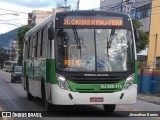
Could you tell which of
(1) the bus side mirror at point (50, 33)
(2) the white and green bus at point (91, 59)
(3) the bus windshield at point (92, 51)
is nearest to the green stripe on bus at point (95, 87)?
(2) the white and green bus at point (91, 59)

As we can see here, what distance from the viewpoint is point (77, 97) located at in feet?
44.7

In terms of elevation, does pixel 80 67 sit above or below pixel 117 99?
above

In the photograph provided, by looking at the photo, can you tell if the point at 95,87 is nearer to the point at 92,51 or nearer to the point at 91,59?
the point at 91,59

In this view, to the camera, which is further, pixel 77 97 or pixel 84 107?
pixel 84 107

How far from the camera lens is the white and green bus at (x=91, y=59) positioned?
13711mm

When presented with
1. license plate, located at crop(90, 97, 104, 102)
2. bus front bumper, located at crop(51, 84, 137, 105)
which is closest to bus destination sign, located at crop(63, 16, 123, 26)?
bus front bumper, located at crop(51, 84, 137, 105)

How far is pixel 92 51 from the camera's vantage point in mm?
13969

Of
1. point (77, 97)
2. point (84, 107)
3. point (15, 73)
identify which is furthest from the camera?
point (15, 73)

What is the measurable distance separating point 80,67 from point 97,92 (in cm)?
88

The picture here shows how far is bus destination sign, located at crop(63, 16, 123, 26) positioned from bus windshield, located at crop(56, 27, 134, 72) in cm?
20

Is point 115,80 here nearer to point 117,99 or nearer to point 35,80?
point 117,99

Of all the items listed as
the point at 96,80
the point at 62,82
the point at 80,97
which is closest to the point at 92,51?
the point at 96,80

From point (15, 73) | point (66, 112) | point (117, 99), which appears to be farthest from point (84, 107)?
point (15, 73)

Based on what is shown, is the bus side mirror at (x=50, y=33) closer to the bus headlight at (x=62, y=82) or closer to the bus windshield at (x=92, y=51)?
the bus windshield at (x=92, y=51)
